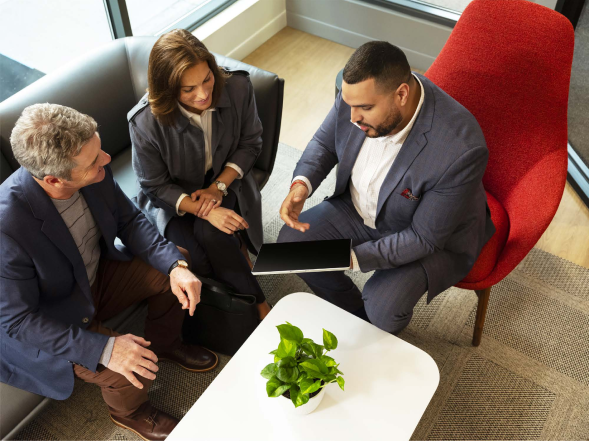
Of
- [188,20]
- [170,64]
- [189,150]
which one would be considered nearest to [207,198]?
[189,150]

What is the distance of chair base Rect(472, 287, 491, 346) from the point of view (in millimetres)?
2012

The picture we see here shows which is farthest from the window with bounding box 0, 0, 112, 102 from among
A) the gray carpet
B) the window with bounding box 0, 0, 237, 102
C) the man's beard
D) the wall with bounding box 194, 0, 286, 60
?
the man's beard

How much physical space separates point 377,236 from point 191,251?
737mm

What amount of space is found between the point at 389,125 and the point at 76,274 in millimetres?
1132

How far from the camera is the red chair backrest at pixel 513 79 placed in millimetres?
1823

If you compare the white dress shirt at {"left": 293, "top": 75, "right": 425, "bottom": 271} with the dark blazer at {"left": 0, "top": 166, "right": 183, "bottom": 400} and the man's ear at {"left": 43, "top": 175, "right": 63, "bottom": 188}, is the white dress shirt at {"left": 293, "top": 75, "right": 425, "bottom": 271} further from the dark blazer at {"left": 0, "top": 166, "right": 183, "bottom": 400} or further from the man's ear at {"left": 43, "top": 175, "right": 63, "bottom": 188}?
the man's ear at {"left": 43, "top": 175, "right": 63, "bottom": 188}

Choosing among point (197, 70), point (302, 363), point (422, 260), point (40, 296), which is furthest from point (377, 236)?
point (40, 296)

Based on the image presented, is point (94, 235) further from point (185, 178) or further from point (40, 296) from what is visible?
point (185, 178)

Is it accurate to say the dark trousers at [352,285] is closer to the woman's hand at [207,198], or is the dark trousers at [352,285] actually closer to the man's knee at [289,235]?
the man's knee at [289,235]

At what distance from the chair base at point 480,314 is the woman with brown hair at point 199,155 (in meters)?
0.85

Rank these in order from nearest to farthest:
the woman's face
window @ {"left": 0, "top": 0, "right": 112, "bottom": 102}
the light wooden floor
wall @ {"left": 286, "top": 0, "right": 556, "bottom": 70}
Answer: the woman's face → the light wooden floor → window @ {"left": 0, "top": 0, "right": 112, "bottom": 102} → wall @ {"left": 286, "top": 0, "right": 556, "bottom": 70}

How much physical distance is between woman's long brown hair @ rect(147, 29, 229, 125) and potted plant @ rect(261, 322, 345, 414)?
3.00ft

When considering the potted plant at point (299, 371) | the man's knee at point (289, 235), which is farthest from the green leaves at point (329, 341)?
the man's knee at point (289, 235)

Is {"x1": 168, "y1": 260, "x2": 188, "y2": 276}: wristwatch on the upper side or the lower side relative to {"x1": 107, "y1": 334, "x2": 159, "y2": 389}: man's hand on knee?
upper
